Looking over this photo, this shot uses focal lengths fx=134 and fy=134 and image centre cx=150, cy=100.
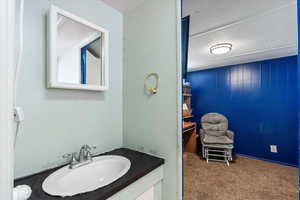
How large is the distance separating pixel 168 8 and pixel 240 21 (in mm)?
1038

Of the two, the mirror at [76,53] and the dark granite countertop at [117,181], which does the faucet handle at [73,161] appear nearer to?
the dark granite countertop at [117,181]

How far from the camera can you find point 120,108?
1.35 metres

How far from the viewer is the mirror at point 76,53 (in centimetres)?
87

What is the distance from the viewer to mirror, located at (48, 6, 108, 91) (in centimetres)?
87

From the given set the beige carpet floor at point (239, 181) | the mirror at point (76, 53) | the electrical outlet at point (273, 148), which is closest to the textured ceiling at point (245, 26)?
the mirror at point (76, 53)

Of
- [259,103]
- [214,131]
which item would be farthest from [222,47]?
[214,131]

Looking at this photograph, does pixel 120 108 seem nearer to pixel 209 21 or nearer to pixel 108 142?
pixel 108 142

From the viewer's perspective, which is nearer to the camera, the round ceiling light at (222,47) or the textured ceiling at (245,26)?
the textured ceiling at (245,26)

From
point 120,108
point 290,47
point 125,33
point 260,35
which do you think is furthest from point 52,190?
point 290,47

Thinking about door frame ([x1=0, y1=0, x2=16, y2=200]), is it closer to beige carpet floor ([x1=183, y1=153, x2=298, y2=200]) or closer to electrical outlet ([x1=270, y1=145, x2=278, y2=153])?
beige carpet floor ([x1=183, y1=153, x2=298, y2=200])

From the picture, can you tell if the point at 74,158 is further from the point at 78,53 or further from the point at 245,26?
the point at 245,26

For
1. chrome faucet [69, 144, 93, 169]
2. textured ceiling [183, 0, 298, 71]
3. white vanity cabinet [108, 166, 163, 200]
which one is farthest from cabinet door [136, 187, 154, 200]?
textured ceiling [183, 0, 298, 71]

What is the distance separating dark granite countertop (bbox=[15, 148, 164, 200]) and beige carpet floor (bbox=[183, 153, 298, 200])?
1.06 m

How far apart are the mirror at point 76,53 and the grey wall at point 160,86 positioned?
0.27 m
